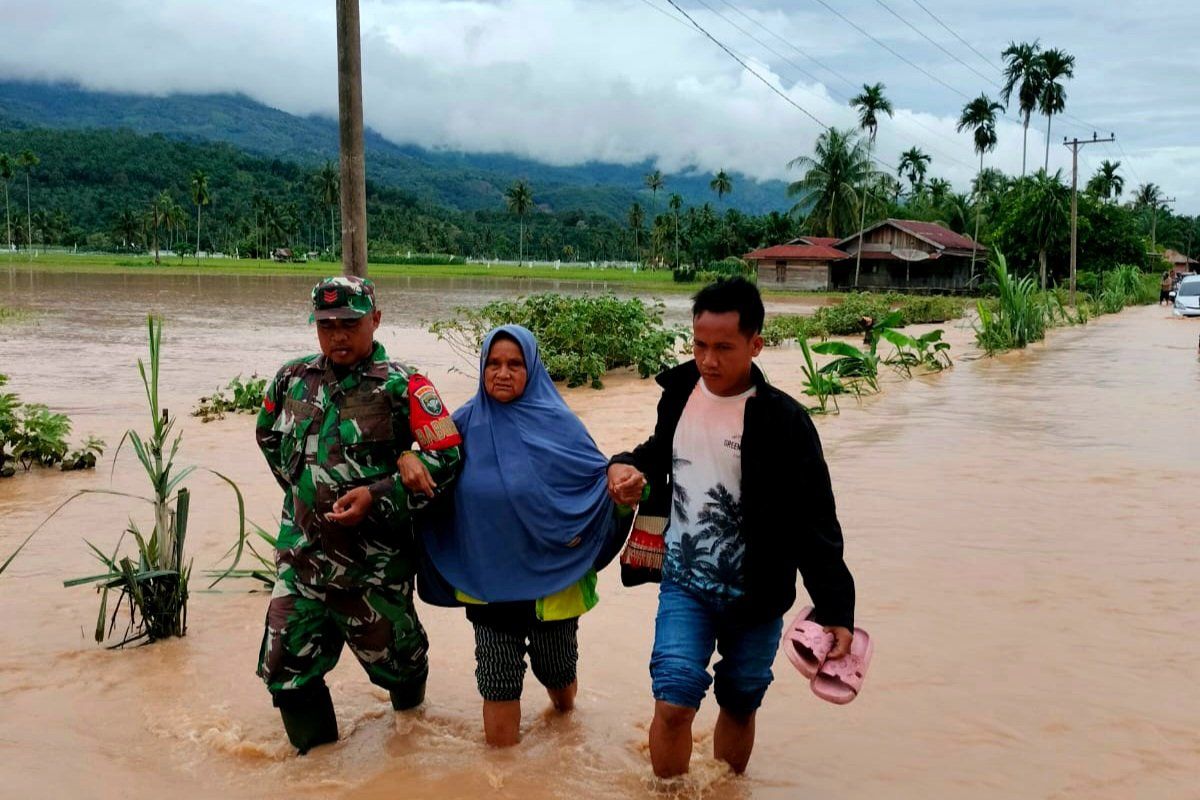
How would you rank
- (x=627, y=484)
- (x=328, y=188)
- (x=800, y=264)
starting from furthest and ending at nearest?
1. (x=328, y=188)
2. (x=800, y=264)
3. (x=627, y=484)

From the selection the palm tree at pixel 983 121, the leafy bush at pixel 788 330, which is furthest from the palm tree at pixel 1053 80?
the leafy bush at pixel 788 330

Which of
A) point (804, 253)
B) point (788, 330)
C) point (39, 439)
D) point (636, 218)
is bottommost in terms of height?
point (39, 439)

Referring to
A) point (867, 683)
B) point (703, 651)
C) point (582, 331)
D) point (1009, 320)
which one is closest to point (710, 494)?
point (703, 651)

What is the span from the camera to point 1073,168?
38.2 meters

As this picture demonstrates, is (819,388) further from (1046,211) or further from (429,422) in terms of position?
(1046,211)

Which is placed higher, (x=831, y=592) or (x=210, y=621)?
(x=831, y=592)

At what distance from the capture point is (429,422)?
10.4 feet

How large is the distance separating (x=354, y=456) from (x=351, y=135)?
2357 mm

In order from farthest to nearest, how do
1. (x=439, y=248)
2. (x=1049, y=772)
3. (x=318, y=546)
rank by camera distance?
(x=439, y=248) → (x=1049, y=772) → (x=318, y=546)

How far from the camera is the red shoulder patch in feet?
10.3

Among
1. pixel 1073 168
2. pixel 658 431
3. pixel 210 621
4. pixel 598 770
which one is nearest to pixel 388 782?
pixel 598 770

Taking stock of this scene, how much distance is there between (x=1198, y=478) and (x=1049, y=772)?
5.28m

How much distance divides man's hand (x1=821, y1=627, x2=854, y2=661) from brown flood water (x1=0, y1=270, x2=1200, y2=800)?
0.76 metres

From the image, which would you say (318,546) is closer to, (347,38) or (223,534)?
(347,38)
